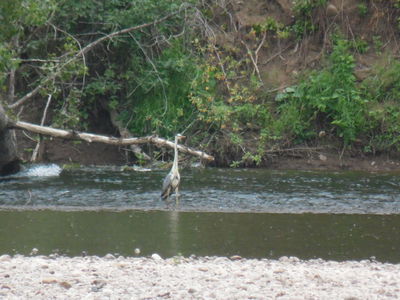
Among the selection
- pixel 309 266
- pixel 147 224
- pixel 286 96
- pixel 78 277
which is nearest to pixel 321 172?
pixel 286 96

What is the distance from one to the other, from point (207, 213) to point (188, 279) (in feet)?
12.3

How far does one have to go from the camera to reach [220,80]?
1418 cm

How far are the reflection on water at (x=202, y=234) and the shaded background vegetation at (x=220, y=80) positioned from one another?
389cm

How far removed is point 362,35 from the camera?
48.3ft

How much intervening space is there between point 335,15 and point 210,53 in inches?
95.2

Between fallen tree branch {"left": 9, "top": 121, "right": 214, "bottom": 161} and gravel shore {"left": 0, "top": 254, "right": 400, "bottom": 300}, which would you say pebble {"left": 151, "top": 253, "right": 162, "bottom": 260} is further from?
fallen tree branch {"left": 9, "top": 121, "right": 214, "bottom": 161}

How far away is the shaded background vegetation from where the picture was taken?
13023 mm

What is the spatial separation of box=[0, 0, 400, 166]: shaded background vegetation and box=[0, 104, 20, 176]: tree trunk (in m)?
1.26

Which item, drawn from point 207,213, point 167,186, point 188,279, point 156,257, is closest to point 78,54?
point 167,186

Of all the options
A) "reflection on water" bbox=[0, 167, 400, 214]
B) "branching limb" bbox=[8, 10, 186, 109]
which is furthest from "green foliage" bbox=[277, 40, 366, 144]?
"branching limb" bbox=[8, 10, 186, 109]

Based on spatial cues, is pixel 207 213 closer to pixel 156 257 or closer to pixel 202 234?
pixel 202 234

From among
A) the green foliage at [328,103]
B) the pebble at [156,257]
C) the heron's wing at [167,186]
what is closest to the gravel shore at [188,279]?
the pebble at [156,257]

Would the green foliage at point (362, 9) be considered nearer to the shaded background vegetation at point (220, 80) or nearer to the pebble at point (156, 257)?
the shaded background vegetation at point (220, 80)

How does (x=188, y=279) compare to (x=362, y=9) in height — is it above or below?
below
